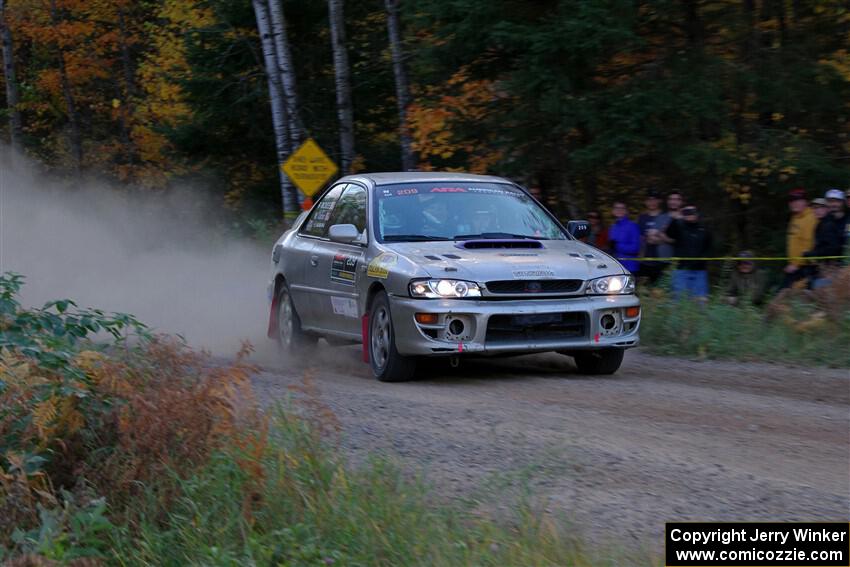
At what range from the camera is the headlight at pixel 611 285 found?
9289mm

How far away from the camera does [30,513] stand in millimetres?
5730

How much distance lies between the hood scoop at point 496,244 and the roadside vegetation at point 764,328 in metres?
2.40

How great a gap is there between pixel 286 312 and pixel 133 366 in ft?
15.4

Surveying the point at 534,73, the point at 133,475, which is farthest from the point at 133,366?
the point at 534,73

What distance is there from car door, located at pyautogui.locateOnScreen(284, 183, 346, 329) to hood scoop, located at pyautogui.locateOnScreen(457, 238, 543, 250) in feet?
6.84

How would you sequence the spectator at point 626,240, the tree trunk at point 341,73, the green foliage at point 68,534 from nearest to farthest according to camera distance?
the green foliage at point 68,534
the spectator at point 626,240
the tree trunk at point 341,73

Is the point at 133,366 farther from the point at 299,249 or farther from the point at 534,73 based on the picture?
the point at 534,73

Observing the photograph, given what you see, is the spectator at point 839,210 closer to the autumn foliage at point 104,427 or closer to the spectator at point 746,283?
the spectator at point 746,283

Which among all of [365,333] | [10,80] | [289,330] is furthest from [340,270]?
[10,80]

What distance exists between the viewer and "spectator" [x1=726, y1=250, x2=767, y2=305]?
44.3 feet

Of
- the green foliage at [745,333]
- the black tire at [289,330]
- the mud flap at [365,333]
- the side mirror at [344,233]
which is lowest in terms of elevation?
the green foliage at [745,333]

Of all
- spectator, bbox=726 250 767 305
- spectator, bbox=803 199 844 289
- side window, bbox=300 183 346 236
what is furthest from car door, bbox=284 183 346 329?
spectator, bbox=803 199 844 289

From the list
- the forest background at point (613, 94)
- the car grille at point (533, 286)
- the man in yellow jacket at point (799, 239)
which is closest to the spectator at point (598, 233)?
the forest background at point (613, 94)

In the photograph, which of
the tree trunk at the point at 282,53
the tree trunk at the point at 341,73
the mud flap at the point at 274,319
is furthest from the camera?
the tree trunk at the point at 341,73
